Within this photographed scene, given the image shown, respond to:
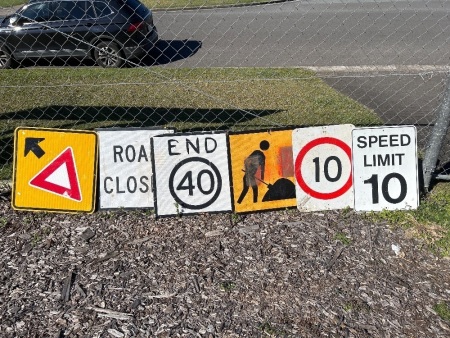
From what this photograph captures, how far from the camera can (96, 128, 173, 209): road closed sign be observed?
4.92 m

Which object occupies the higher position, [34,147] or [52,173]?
[34,147]

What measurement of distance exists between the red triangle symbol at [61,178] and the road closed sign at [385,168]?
2.20 metres

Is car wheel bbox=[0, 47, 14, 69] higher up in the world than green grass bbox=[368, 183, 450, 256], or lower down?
higher up

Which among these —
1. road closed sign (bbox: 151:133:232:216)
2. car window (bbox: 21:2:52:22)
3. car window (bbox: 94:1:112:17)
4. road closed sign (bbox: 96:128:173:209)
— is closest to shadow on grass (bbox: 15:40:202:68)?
car window (bbox: 21:2:52:22)

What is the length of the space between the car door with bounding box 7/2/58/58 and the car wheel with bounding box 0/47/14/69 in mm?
180

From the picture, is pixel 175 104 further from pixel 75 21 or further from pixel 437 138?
pixel 437 138

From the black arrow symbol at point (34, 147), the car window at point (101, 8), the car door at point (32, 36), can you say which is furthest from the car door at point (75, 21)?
the black arrow symbol at point (34, 147)

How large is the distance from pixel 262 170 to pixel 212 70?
5563 mm

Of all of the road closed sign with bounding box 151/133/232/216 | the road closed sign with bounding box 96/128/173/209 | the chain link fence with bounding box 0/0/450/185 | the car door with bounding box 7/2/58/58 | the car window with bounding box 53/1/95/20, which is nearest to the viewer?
the road closed sign with bounding box 151/133/232/216

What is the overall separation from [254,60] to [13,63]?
171 inches

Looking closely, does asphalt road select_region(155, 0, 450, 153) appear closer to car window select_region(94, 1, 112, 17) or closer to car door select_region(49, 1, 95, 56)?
car window select_region(94, 1, 112, 17)

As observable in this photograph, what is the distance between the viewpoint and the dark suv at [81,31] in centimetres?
999

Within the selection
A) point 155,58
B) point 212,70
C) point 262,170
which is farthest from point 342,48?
point 262,170

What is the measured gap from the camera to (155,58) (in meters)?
11.1
